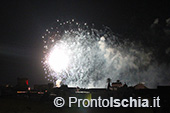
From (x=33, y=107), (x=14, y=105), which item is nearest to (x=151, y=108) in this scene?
(x=33, y=107)

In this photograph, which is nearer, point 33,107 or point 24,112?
point 24,112

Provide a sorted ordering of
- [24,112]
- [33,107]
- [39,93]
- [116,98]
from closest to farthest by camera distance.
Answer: [24,112] → [33,107] → [39,93] → [116,98]

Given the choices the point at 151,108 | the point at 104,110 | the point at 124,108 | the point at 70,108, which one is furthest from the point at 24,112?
the point at 151,108

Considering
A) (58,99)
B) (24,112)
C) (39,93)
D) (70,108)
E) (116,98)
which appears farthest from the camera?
(116,98)

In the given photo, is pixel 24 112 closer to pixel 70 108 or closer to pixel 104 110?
pixel 70 108

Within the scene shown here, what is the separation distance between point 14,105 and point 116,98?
19.4 metres

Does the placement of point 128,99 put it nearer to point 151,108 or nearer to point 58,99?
point 151,108

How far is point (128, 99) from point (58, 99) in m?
12.4

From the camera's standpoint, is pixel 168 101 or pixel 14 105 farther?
pixel 168 101

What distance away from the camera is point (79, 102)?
95.8 ft

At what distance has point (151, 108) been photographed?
29.8m

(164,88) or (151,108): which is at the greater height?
(164,88)

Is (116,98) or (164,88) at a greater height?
(164,88)

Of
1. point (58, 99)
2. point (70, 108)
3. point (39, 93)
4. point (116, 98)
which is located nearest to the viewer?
point (70, 108)
